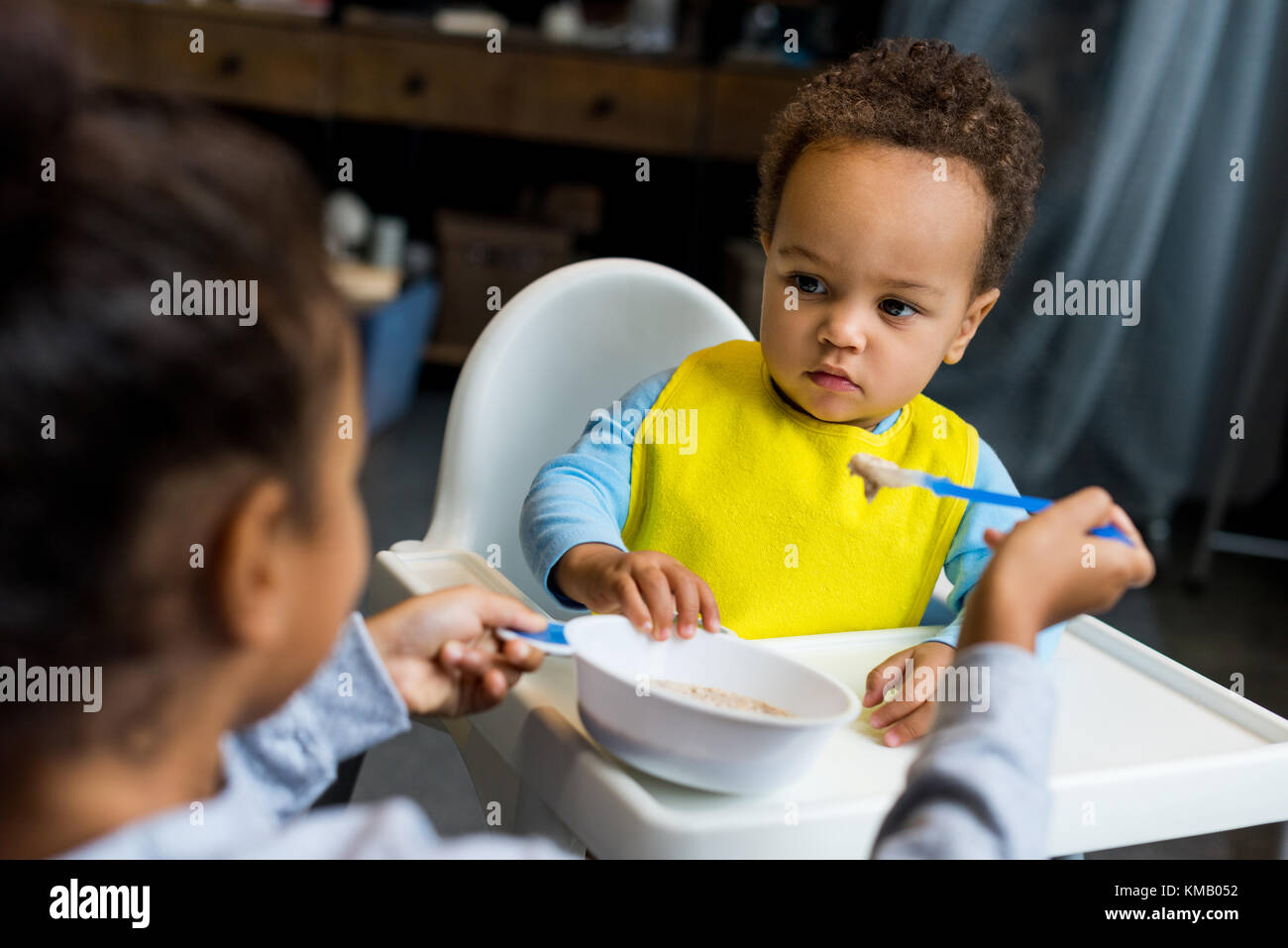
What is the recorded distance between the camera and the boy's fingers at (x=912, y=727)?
0.67m

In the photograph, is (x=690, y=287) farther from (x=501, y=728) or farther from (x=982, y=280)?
(x=501, y=728)

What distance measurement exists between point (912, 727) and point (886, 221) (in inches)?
14.9

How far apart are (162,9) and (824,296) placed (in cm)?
272

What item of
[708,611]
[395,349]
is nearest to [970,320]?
[708,611]

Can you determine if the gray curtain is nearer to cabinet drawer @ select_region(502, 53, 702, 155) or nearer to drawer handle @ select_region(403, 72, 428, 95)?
cabinet drawer @ select_region(502, 53, 702, 155)

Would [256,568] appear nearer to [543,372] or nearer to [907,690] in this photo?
[907,690]

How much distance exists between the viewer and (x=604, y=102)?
9.97ft

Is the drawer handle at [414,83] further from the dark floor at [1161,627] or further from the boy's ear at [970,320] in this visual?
the boy's ear at [970,320]

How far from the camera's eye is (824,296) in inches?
36.0

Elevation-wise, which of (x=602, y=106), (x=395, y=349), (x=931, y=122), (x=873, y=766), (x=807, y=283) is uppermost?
(x=602, y=106)

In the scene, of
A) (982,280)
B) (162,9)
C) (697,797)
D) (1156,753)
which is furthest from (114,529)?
(162,9)

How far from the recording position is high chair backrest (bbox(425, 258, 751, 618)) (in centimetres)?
105

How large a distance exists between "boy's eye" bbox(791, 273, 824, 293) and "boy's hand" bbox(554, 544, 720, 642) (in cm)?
26

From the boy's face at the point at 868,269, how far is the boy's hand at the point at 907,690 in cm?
22
